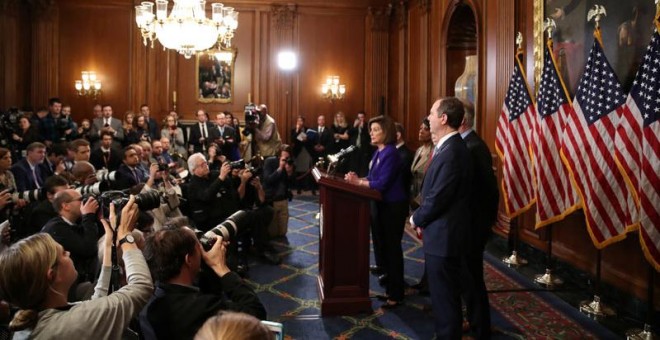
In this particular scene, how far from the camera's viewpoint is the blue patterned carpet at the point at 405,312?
351 centimetres

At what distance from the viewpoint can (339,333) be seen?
A: 3.48 metres

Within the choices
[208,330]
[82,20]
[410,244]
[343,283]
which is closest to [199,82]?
[82,20]

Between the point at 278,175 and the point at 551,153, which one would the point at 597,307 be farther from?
the point at 278,175

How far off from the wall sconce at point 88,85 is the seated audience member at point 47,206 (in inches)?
307

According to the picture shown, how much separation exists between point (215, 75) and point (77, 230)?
868 cm

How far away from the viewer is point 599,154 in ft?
12.6

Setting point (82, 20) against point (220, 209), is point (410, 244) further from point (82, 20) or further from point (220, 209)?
point (82, 20)

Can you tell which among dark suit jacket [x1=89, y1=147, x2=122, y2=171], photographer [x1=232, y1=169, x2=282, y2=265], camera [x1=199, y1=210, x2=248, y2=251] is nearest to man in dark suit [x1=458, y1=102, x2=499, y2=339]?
camera [x1=199, y1=210, x2=248, y2=251]

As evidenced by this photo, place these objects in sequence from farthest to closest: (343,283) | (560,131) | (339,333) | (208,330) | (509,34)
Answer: (509,34), (560,131), (343,283), (339,333), (208,330)

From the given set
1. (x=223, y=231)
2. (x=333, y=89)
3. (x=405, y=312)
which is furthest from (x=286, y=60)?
(x=223, y=231)

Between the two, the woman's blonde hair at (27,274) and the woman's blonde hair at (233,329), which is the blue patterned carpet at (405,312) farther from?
the woman's blonde hair at (233,329)

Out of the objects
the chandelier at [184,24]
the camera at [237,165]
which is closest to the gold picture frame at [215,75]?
the chandelier at [184,24]

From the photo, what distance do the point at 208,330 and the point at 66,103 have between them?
11248 mm

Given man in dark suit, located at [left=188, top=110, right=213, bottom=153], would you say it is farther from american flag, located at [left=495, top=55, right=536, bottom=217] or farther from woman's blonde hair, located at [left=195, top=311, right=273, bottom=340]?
woman's blonde hair, located at [left=195, top=311, right=273, bottom=340]
